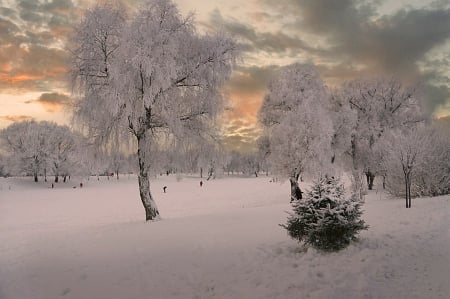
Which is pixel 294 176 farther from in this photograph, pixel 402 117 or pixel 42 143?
pixel 42 143

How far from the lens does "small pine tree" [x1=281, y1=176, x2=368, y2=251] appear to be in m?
9.55

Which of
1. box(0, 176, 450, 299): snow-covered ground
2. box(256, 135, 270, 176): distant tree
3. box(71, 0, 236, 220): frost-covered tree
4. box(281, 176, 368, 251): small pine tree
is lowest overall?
box(0, 176, 450, 299): snow-covered ground

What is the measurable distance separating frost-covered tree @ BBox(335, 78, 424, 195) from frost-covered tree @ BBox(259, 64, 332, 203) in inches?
334

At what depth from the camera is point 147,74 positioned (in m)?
13.6

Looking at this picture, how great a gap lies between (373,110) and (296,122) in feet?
46.5

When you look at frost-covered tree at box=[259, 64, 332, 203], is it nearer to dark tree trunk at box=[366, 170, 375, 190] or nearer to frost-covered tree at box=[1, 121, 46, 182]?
dark tree trunk at box=[366, 170, 375, 190]

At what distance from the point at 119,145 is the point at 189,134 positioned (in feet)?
9.73

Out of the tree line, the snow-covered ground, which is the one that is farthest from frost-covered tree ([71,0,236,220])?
the snow-covered ground

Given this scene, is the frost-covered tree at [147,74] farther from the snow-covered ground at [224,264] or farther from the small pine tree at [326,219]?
the small pine tree at [326,219]

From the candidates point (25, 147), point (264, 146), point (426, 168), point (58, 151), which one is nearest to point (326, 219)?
point (426, 168)

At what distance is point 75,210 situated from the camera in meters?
31.8

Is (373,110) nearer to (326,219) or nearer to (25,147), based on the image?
(326,219)

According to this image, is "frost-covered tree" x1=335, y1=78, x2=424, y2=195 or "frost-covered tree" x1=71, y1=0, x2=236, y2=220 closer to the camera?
"frost-covered tree" x1=71, y1=0, x2=236, y2=220

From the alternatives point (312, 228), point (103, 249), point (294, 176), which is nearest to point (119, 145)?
point (103, 249)
